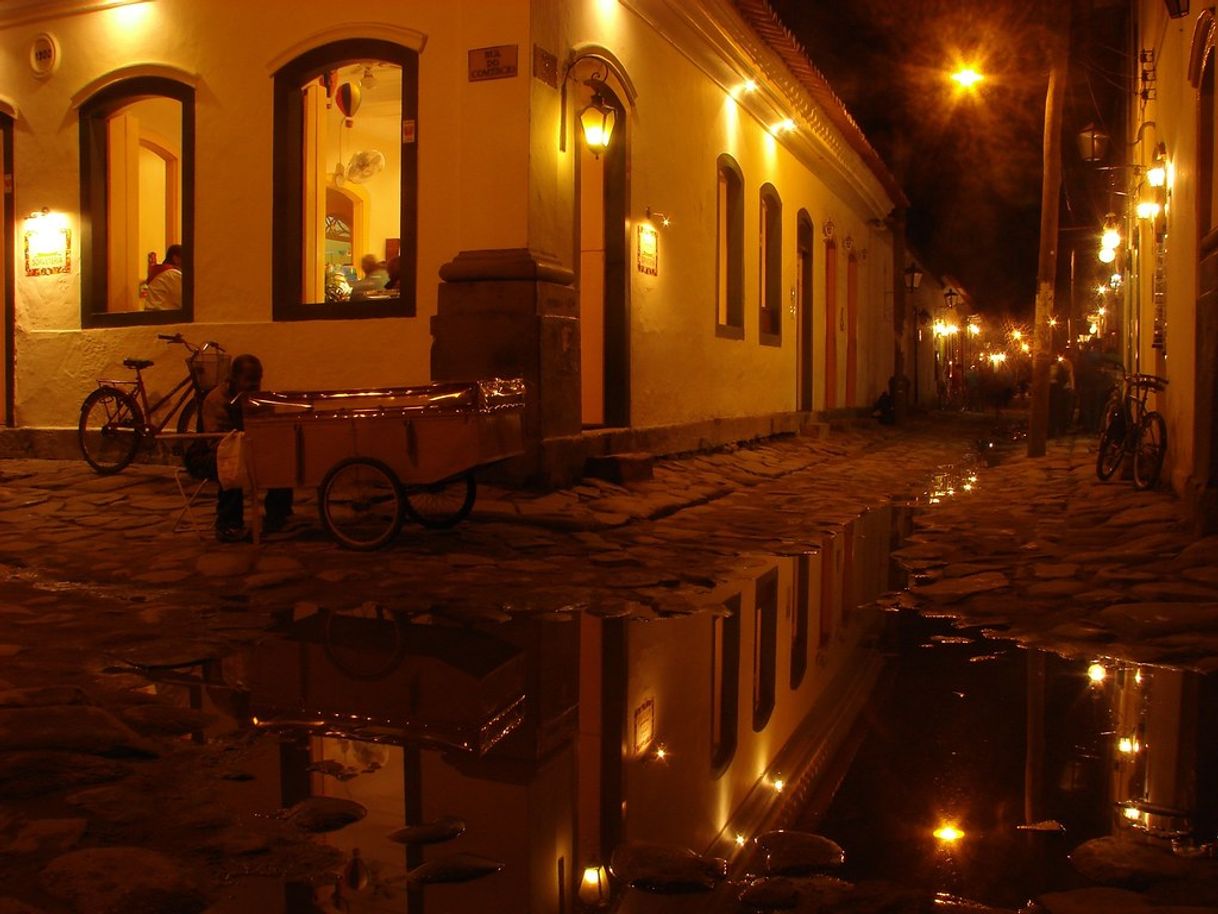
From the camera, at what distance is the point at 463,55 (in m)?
A: 9.41

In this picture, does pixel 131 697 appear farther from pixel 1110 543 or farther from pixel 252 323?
pixel 252 323

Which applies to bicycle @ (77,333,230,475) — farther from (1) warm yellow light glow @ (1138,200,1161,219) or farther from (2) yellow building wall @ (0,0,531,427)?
(1) warm yellow light glow @ (1138,200,1161,219)

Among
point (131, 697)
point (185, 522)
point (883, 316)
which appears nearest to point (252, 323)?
point (185, 522)

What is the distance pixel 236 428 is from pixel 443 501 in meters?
1.58

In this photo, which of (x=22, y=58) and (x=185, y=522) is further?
(x=22, y=58)

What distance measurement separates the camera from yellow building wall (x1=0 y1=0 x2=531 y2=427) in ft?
30.9

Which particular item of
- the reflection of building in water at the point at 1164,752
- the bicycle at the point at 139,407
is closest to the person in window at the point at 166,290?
the bicycle at the point at 139,407

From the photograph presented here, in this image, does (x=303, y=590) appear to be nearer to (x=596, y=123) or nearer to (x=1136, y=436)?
(x=596, y=123)

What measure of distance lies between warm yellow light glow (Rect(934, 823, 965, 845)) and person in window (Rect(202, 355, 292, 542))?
5754 mm

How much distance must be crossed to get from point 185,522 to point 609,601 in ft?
13.5

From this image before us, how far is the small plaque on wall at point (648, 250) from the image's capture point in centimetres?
1170

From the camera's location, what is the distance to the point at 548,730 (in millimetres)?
3527

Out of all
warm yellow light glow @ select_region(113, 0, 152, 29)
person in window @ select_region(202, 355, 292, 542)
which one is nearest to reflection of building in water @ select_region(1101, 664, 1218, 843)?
person in window @ select_region(202, 355, 292, 542)

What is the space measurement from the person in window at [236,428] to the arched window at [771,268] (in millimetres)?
10487
